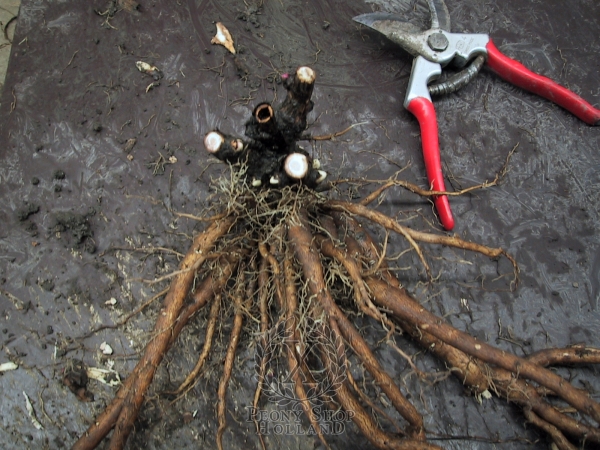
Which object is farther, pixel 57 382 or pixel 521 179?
pixel 521 179

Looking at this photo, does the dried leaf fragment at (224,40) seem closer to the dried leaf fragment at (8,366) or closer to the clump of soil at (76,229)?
the clump of soil at (76,229)

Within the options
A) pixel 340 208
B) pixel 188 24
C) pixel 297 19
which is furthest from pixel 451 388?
pixel 188 24

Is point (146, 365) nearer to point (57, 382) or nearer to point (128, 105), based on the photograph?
point (57, 382)

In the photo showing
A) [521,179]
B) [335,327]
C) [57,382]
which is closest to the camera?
[335,327]

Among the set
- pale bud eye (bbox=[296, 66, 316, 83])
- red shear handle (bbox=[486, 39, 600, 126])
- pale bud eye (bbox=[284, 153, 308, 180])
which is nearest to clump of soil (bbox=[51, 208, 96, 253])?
pale bud eye (bbox=[284, 153, 308, 180])

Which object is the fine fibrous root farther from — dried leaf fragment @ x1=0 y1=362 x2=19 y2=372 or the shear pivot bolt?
the shear pivot bolt

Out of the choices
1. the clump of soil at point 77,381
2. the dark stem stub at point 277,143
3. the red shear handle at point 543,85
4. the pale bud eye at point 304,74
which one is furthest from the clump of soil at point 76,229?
the red shear handle at point 543,85

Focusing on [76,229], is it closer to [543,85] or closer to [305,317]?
[305,317]
